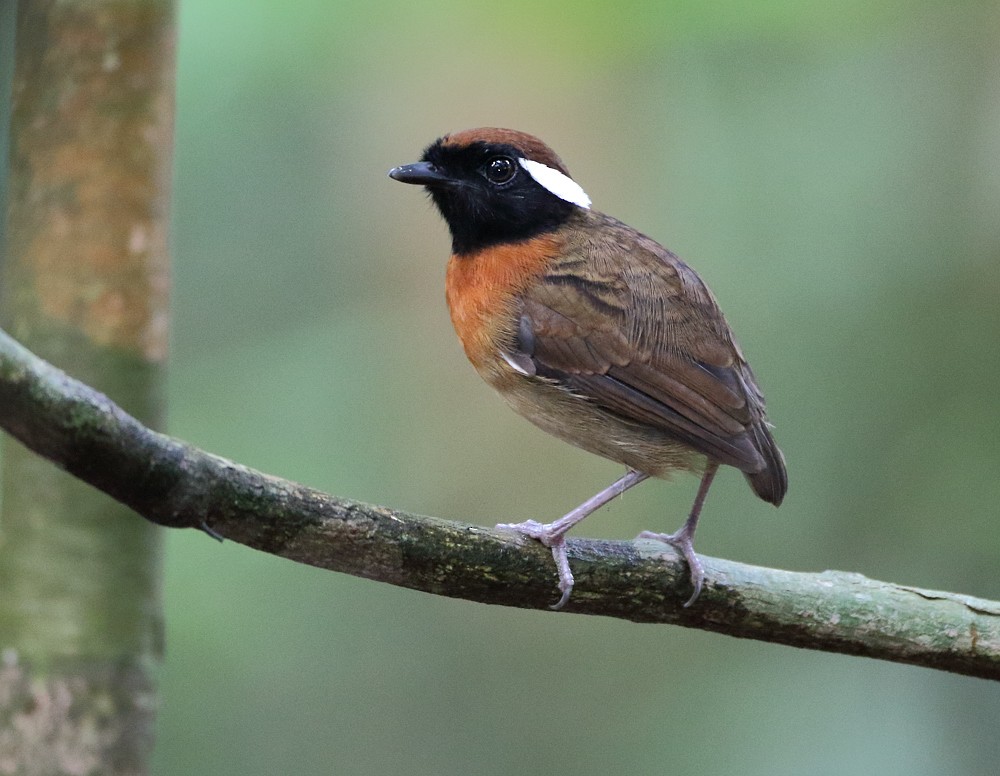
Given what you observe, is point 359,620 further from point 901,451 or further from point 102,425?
point 102,425

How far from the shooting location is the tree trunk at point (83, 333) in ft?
6.39

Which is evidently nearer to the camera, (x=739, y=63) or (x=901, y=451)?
(x=901, y=451)

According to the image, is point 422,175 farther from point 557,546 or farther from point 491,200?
point 557,546

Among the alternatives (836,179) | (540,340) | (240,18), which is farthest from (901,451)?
(240,18)

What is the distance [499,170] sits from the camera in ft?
10.9

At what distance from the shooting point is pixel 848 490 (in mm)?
4320

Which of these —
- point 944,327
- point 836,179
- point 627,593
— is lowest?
point 627,593

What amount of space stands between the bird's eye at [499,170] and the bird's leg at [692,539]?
39.1 inches

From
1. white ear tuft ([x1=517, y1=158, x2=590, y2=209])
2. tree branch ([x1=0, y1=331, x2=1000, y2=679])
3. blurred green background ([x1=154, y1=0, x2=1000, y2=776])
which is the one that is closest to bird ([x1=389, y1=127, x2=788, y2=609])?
white ear tuft ([x1=517, y1=158, x2=590, y2=209])

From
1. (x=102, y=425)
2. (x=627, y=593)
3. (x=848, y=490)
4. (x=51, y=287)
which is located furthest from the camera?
(x=848, y=490)

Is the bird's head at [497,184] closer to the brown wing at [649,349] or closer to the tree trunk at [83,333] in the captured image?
the brown wing at [649,349]

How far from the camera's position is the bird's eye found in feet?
10.9

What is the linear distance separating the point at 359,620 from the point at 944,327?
7.95 ft

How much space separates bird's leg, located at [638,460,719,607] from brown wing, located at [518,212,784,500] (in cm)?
18
